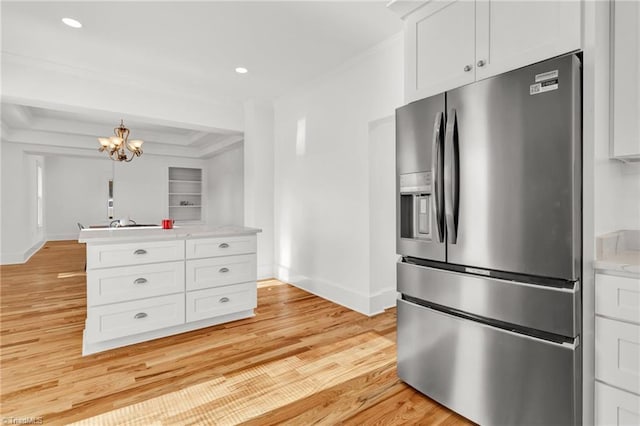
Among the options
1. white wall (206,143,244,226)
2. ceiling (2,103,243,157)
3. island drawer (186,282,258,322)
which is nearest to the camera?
island drawer (186,282,258,322)

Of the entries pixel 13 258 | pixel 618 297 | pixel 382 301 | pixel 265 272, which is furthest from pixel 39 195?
pixel 618 297

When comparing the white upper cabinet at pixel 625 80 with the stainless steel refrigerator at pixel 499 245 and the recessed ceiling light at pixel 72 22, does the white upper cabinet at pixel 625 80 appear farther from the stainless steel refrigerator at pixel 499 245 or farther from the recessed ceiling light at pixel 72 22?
the recessed ceiling light at pixel 72 22

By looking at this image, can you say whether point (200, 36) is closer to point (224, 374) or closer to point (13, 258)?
point (224, 374)

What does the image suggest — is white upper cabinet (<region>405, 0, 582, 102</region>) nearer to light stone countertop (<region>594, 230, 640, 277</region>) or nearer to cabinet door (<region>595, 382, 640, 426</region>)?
light stone countertop (<region>594, 230, 640, 277</region>)

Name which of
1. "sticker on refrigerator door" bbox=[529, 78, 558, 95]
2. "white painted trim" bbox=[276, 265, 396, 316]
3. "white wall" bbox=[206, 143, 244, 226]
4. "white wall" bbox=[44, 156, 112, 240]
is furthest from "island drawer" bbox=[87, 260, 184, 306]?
"white wall" bbox=[44, 156, 112, 240]

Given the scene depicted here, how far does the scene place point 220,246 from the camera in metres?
3.17

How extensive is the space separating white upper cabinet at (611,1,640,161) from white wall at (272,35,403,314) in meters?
1.68

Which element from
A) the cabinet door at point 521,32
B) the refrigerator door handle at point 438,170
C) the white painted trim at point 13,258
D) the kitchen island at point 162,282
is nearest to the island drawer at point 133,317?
the kitchen island at point 162,282

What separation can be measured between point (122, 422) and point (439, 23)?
2.73 m

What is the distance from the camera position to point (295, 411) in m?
1.86

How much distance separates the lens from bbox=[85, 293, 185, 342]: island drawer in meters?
2.56

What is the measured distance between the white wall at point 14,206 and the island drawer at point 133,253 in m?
5.54

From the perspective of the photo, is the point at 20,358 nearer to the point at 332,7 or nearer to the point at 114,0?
the point at 114,0

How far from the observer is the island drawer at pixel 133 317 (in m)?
2.56
